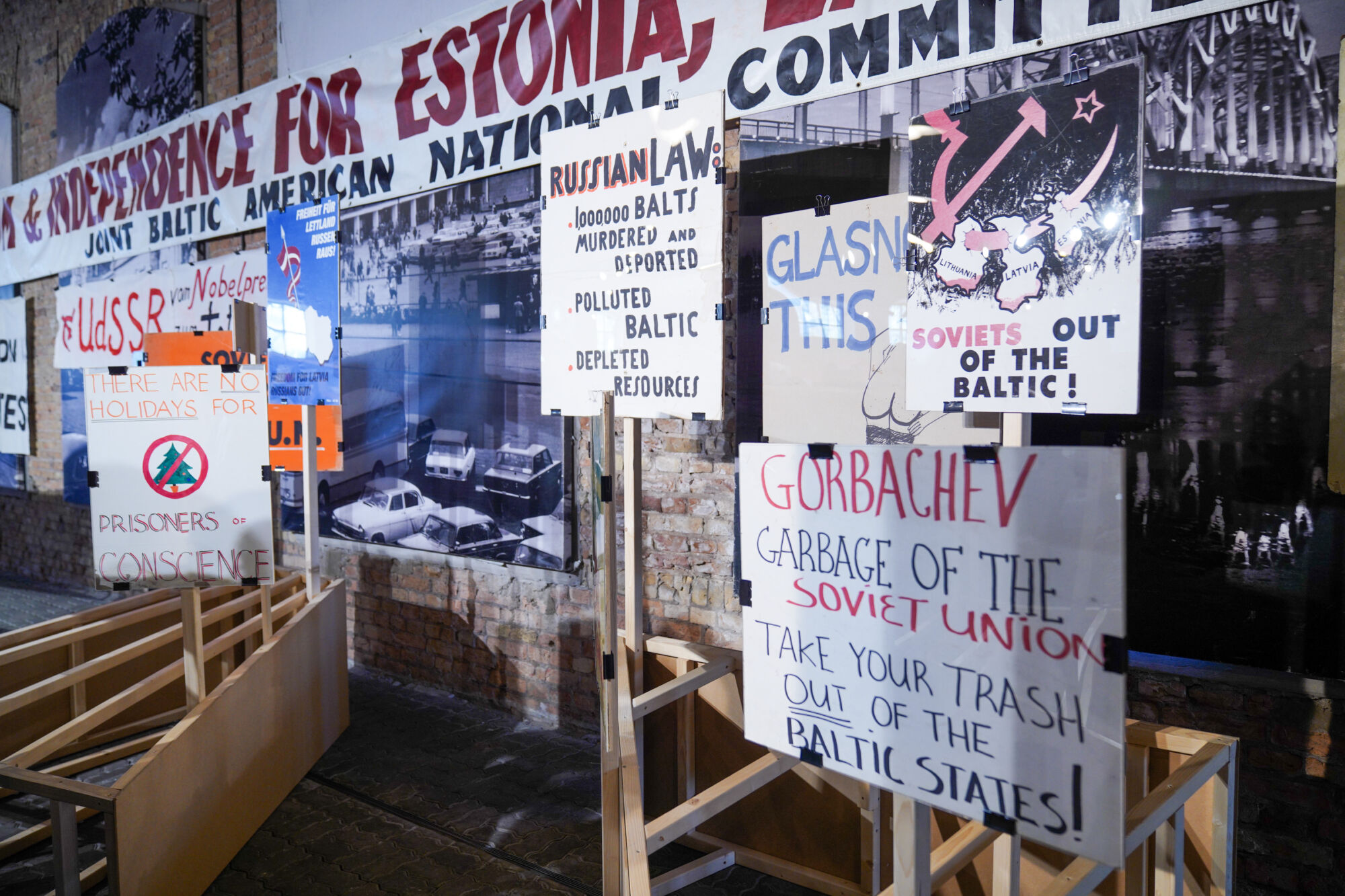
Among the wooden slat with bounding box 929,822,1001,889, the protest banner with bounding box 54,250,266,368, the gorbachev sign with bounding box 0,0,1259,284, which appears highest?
the gorbachev sign with bounding box 0,0,1259,284

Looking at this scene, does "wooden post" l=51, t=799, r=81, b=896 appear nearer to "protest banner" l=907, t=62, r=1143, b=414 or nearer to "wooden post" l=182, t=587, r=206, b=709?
"wooden post" l=182, t=587, r=206, b=709

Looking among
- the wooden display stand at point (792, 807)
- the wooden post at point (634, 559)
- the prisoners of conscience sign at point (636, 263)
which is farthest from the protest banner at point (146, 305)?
the wooden display stand at point (792, 807)

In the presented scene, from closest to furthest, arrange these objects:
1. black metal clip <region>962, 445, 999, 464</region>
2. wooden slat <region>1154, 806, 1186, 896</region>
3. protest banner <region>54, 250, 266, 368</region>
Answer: black metal clip <region>962, 445, 999, 464</region> → wooden slat <region>1154, 806, 1186, 896</region> → protest banner <region>54, 250, 266, 368</region>

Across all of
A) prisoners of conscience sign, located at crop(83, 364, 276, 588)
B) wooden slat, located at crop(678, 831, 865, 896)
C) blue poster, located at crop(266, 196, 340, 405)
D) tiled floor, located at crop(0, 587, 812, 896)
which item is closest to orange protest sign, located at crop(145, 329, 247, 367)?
blue poster, located at crop(266, 196, 340, 405)

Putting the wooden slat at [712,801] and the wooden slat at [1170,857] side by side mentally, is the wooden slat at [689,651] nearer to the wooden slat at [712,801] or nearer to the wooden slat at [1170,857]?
the wooden slat at [712,801]

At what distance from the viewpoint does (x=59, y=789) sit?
1942 mm

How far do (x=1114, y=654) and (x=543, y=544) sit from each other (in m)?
2.83

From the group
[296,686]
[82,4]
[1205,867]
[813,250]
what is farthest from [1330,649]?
[82,4]

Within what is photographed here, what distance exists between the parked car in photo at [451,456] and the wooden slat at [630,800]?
1.69 meters

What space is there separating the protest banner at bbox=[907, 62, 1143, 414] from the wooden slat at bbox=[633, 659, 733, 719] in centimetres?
101

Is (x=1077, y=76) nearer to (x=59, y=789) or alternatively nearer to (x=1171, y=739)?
(x=1171, y=739)

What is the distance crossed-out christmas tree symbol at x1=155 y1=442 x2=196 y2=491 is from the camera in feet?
9.34

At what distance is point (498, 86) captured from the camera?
3.75 m

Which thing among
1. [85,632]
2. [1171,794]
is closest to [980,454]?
[1171,794]
